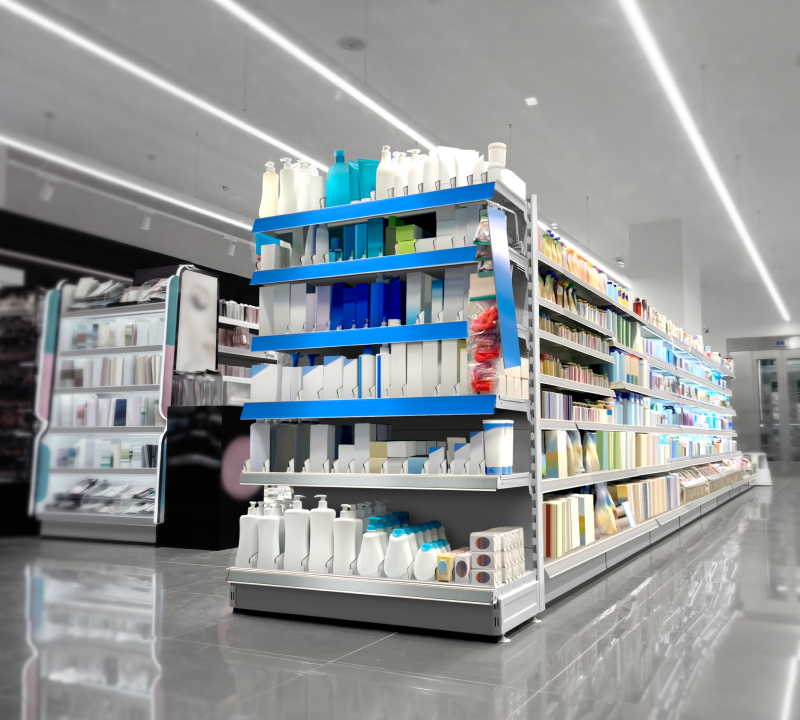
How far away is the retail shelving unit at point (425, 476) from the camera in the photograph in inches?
125

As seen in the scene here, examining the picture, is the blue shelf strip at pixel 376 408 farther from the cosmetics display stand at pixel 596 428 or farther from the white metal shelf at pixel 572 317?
the white metal shelf at pixel 572 317

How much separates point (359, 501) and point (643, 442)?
3190 millimetres

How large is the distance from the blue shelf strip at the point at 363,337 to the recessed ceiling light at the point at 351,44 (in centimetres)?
325

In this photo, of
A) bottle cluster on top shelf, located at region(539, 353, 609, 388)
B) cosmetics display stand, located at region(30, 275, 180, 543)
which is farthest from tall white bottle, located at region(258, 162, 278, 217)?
cosmetics display stand, located at region(30, 275, 180, 543)

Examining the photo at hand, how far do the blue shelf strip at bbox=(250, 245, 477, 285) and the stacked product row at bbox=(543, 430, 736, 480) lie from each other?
1190mm

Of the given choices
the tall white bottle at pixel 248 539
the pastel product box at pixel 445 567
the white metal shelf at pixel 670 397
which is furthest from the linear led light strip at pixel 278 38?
the pastel product box at pixel 445 567

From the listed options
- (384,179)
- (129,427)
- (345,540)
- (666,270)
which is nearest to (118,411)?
(129,427)

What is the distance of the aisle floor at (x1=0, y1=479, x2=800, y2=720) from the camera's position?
231cm

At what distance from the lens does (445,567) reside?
3.19 m

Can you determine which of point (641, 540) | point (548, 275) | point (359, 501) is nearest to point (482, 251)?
point (548, 275)

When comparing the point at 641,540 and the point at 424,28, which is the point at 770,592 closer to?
the point at 641,540

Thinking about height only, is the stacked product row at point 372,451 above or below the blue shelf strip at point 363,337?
below

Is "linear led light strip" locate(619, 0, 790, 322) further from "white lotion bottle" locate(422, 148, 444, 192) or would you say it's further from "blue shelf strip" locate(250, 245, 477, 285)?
"blue shelf strip" locate(250, 245, 477, 285)

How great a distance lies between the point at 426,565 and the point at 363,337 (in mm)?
1160
